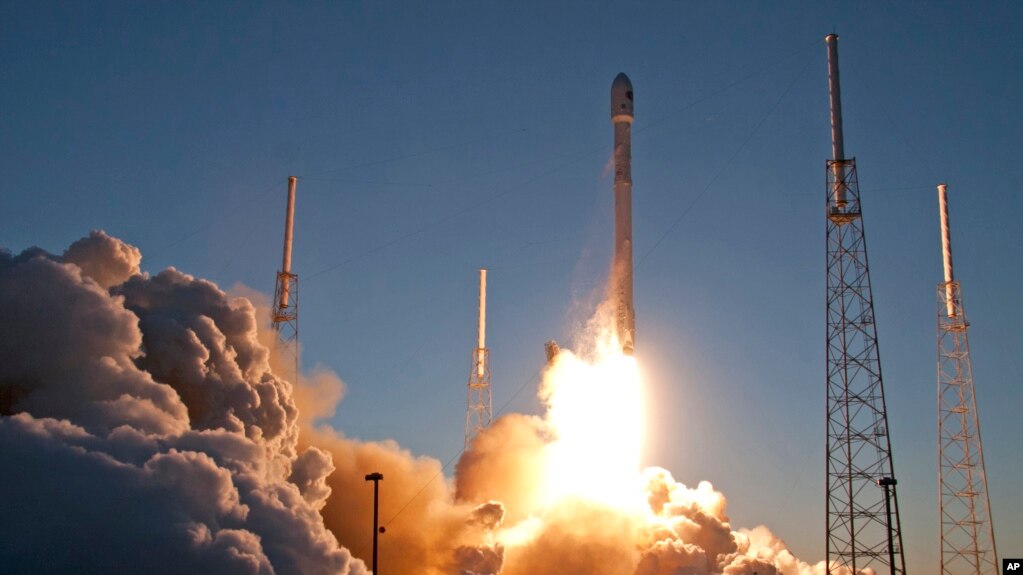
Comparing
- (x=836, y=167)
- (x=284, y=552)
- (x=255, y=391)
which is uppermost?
(x=836, y=167)

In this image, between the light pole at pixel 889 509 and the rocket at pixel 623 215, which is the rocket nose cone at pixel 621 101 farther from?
the light pole at pixel 889 509

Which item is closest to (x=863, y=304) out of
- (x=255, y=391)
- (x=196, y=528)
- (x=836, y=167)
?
(x=836, y=167)

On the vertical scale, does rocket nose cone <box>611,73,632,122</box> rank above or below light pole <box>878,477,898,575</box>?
above

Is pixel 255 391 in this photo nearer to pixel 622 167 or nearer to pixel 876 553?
pixel 622 167

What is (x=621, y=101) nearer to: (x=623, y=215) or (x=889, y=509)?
(x=623, y=215)

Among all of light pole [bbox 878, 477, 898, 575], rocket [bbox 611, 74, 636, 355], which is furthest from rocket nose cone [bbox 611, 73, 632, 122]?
light pole [bbox 878, 477, 898, 575]

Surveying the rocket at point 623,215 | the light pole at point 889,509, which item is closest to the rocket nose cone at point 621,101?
the rocket at point 623,215

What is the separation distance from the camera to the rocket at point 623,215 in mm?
67125

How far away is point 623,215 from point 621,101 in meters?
6.28

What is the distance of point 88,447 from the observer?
4559 cm

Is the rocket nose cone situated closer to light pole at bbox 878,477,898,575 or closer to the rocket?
the rocket

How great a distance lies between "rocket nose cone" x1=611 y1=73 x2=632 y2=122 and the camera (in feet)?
228

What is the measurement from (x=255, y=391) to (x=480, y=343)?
65.4 ft

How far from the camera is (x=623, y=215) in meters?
68.1
